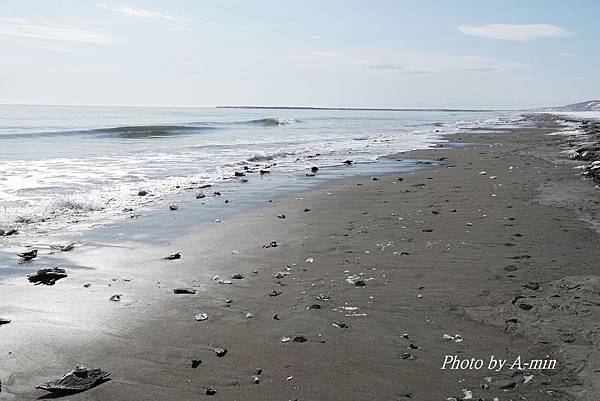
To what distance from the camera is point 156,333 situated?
4508 mm

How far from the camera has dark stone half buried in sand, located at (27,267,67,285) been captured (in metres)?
5.80

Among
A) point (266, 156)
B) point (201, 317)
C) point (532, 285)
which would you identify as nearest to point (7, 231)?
point (201, 317)

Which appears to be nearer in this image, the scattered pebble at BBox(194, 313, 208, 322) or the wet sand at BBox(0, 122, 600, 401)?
the wet sand at BBox(0, 122, 600, 401)

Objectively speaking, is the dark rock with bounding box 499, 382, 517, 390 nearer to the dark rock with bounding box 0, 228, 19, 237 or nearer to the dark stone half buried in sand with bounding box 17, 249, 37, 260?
the dark stone half buried in sand with bounding box 17, 249, 37, 260

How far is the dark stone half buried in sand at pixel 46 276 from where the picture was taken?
5.80 m

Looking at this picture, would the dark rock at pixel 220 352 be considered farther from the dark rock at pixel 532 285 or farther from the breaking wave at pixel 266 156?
the breaking wave at pixel 266 156

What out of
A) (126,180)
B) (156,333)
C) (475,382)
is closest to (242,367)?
(156,333)

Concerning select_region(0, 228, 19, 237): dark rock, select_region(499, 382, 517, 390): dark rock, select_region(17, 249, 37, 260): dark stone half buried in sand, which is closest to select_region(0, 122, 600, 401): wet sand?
select_region(499, 382, 517, 390): dark rock

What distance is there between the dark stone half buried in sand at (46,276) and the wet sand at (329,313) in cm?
11

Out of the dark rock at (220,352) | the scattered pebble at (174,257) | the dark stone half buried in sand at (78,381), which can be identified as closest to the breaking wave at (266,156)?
the scattered pebble at (174,257)

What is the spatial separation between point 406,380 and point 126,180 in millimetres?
12621

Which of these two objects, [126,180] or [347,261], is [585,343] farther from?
[126,180]

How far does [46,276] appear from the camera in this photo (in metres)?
5.88

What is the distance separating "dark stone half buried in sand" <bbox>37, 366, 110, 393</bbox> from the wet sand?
8cm
